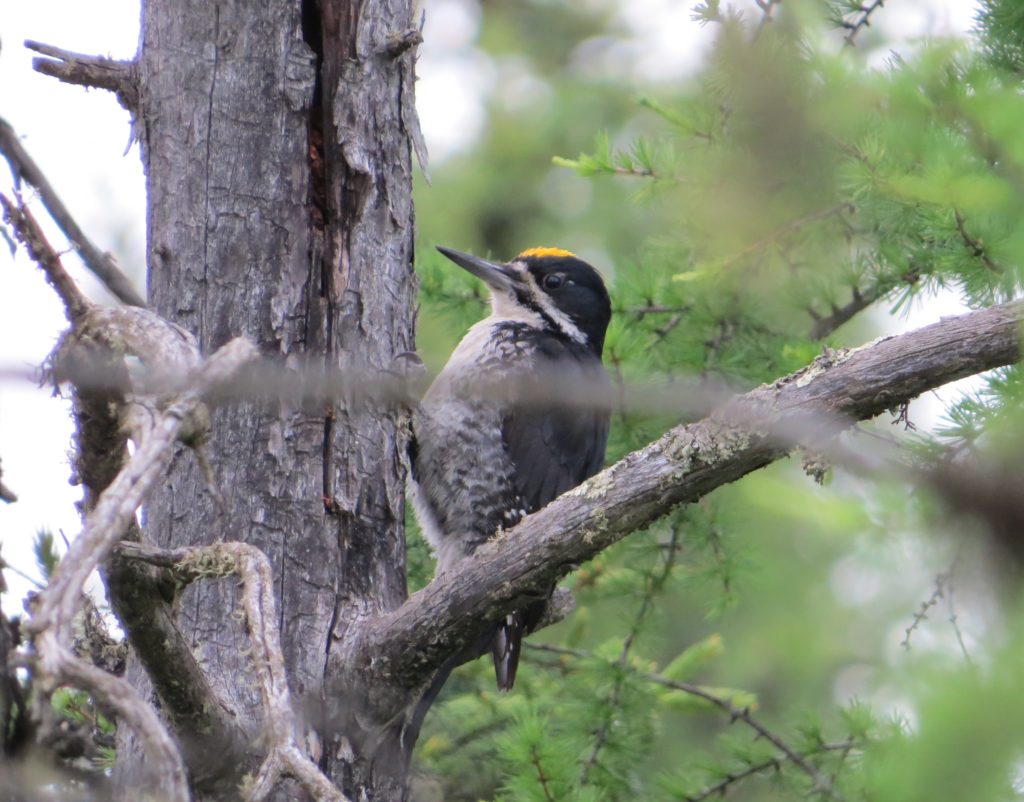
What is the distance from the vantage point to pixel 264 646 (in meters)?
1.73

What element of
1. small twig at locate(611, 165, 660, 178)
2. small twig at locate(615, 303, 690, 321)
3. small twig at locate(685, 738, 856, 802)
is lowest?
small twig at locate(685, 738, 856, 802)

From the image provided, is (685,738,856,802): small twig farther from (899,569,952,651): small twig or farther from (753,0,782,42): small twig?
(753,0,782,42): small twig

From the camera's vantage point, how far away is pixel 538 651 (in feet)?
15.4

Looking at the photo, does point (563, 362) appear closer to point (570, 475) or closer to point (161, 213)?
point (570, 475)

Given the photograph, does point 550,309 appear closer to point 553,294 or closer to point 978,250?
point 553,294

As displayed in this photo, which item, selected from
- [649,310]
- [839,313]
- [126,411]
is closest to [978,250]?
[839,313]

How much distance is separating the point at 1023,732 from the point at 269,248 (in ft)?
6.85

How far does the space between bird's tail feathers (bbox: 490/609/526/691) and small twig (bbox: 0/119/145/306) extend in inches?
55.6

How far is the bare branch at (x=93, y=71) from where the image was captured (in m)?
2.98

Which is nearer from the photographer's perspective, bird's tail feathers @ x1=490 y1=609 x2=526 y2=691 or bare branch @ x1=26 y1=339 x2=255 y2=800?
bare branch @ x1=26 y1=339 x2=255 y2=800

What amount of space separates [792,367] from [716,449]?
6.26 ft

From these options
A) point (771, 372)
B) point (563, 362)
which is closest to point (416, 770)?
point (563, 362)

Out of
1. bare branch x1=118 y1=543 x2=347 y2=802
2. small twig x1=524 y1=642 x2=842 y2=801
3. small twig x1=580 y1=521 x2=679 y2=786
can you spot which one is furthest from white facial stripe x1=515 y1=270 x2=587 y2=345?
bare branch x1=118 y1=543 x2=347 y2=802

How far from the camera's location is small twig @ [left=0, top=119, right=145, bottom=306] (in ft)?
7.00
